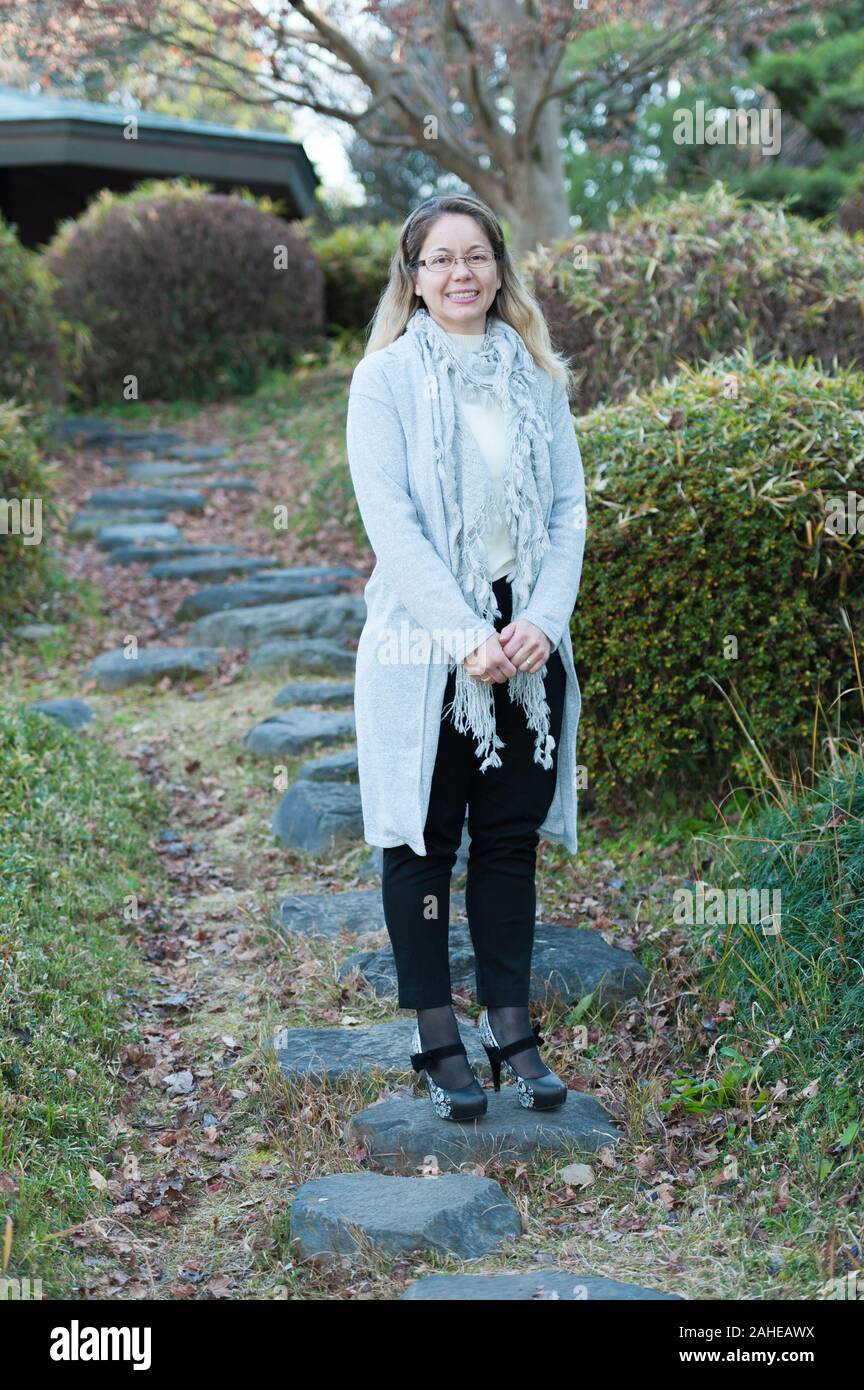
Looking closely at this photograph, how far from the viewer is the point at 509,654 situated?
114 inches

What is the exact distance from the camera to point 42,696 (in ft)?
20.7

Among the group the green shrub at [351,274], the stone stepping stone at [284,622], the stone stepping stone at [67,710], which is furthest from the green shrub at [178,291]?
the stone stepping stone at [67,710]

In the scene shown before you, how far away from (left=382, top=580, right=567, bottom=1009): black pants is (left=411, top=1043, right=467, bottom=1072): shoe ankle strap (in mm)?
104

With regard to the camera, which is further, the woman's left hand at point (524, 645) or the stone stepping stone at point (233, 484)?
the stone stepping stone at point (233, 484)

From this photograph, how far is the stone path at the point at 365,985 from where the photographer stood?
2.75 m

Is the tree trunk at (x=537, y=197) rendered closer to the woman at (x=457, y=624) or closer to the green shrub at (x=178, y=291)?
the green shrub at (x=178, y=291)

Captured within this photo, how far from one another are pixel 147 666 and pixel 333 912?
2674 millimetres

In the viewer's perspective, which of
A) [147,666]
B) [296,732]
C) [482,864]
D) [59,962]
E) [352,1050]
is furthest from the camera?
[147,666]

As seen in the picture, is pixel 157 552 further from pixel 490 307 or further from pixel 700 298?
pixel 490 307

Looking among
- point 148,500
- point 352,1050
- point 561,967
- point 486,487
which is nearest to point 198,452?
point 148,500

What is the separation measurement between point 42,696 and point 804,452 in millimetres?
3757

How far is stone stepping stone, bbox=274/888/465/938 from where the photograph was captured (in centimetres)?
414

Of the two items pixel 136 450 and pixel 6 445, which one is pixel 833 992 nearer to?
pixel 6 445
